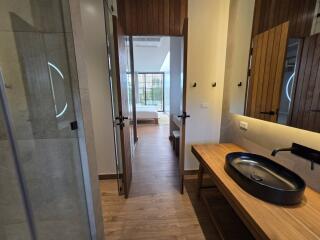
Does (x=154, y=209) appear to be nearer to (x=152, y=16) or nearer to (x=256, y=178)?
(x=256, y=178)

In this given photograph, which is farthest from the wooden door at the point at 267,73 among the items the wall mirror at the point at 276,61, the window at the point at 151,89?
the window at the point at 151,89

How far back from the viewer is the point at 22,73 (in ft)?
3.60

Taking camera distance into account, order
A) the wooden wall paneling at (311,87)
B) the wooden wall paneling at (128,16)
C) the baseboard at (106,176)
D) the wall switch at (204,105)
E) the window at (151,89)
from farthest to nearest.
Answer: the window at (151,89)
the baseboard at (106,176)
the wall switch at (204,105)
the wooden wall paneling at (128,16)
the wooden wall paneling at (311,87)

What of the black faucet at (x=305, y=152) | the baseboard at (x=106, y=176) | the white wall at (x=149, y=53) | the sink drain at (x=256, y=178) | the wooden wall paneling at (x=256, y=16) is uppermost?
the white wall at (x=149, y=53)

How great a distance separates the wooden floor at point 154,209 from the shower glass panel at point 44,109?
58cm

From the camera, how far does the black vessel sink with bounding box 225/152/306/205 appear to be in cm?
100

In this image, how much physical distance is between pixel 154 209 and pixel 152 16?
2597 mm

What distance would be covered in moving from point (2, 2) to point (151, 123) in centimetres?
593

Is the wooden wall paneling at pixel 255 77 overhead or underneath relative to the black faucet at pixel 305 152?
overhead

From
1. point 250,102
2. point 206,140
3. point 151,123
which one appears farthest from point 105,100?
point 151,123

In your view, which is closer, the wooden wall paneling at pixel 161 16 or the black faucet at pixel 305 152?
the black faucet at pixel 305 152

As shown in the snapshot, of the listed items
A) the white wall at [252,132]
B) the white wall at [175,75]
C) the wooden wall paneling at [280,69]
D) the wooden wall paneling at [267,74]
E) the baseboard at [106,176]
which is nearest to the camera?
the white wall at [252,132]

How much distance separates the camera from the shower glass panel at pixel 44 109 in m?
1.03

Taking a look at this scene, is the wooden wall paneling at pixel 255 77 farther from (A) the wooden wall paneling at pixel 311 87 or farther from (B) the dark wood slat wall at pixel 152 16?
(B) the dark wood slat wall at pixel 152 16
